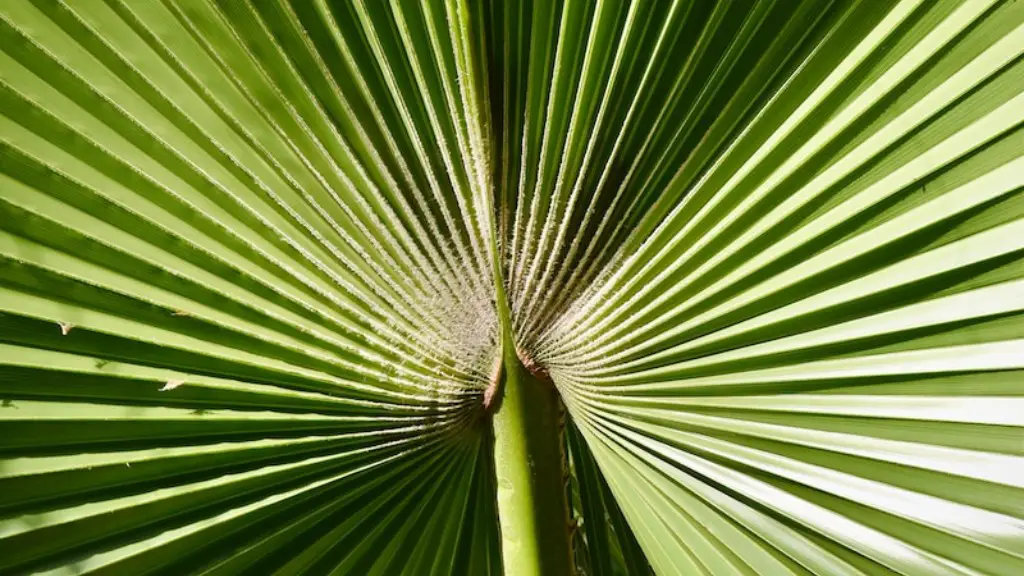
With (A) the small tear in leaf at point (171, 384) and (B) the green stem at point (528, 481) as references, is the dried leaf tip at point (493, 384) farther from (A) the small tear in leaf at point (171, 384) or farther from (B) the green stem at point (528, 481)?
(A) the small tear in leaf at point (171, 384)

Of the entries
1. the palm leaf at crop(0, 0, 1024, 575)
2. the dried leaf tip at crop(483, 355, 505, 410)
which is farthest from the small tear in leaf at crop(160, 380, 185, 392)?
the dried leaf tip at crop(483, 355, 505, 410)

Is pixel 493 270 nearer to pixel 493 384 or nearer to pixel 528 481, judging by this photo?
pixel 493 384

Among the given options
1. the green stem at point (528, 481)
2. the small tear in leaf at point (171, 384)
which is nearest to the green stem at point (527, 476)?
the green stem at point (528, 481)

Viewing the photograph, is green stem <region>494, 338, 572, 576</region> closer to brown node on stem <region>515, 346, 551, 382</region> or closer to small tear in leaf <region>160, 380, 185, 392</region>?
brown node on stem <region>515, 346, 551, 382</region>

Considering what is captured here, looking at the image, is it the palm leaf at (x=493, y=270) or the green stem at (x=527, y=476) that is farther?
the green stem at (x=527, y=476)

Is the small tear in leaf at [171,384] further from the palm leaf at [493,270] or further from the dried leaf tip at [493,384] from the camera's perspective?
the dried leaf tip at [493,384]


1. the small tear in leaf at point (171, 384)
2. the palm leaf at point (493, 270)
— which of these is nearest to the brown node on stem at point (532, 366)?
the palm leaf at point (493, 270)

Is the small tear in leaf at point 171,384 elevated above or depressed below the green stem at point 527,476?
above

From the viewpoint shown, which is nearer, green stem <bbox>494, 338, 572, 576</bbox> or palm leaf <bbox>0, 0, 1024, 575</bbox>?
palm leaf <bbox>0, 0, 1024, 575</bbox>

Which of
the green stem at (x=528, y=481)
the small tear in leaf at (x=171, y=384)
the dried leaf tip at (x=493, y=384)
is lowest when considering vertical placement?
the green stem at (x=528, y=481)
